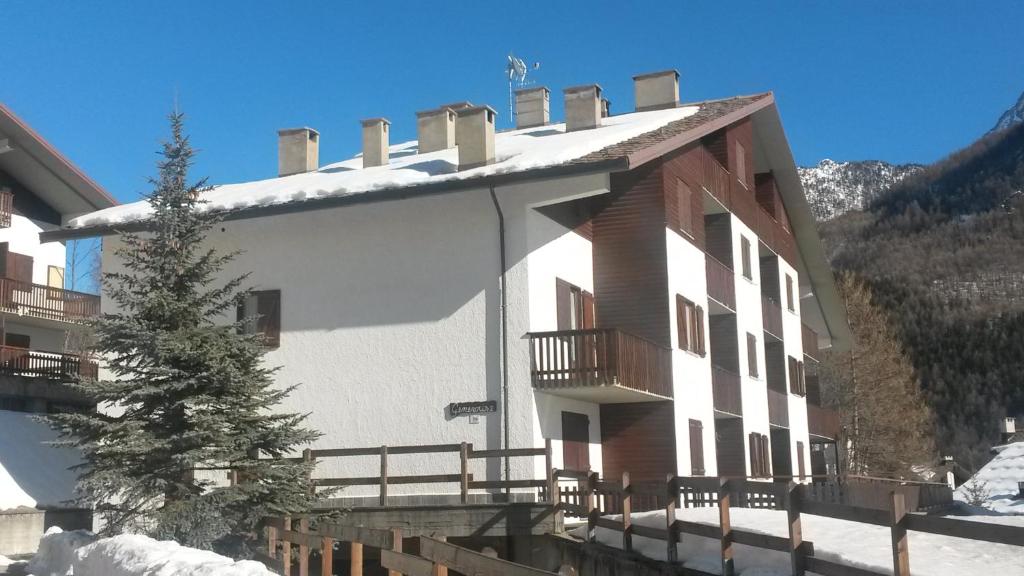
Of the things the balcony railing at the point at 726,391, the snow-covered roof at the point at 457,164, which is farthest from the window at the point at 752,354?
the snow-covered roof at the point at 457,164

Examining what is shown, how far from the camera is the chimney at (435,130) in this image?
28.4 meters

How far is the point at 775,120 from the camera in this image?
3294cm

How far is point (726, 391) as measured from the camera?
90.6 ft

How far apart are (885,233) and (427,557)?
6568 inches

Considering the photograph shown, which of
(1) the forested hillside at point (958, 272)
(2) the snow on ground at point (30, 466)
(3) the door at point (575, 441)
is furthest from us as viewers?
(1) the forested hillside at point (958, 272)

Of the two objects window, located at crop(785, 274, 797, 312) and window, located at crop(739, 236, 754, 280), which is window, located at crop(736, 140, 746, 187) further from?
window, located at crop(785, 274, 797, 312)

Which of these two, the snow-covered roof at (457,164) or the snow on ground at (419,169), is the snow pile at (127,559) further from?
the snow-covered roof at (457,164)

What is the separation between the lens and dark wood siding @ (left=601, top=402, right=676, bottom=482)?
23.2 metres

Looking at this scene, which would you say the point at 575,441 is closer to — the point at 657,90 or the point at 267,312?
the point at 267,312

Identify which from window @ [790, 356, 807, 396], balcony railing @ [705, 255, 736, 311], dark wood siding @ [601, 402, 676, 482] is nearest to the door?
dark wood siding @ [601, 402, 676, 482]

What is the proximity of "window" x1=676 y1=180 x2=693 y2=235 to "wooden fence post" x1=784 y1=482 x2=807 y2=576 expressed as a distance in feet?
48.7

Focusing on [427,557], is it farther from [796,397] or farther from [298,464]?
[796,397]

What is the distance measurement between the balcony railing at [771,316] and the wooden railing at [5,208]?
908 inches

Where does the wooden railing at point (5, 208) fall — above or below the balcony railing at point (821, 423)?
above
